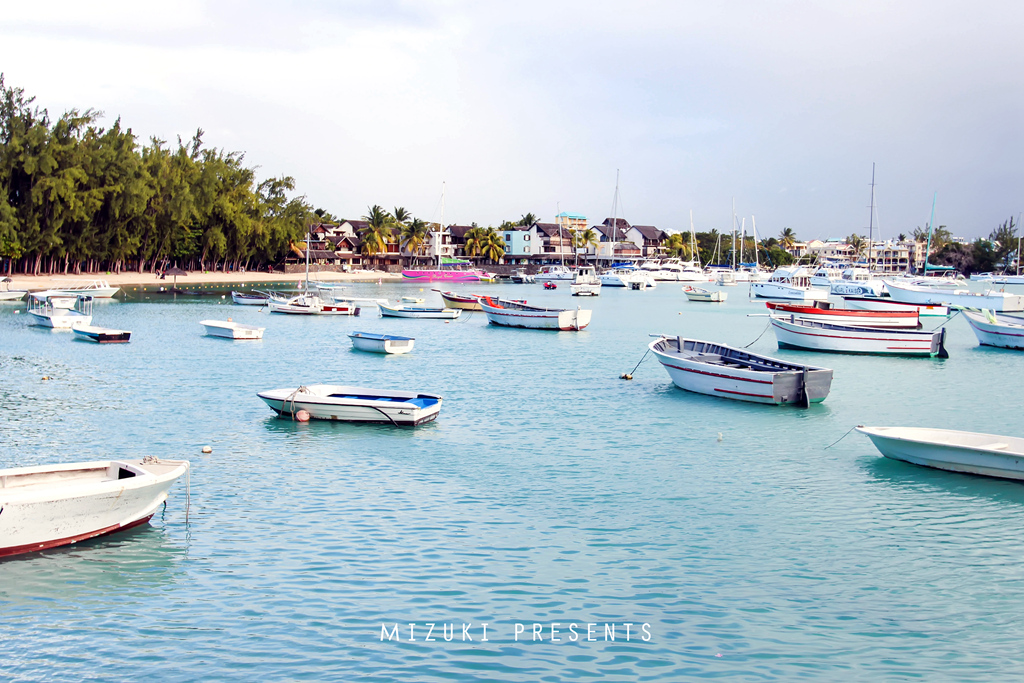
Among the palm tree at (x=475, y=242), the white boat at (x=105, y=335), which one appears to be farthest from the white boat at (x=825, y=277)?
the white boat at (x=105, y=335)

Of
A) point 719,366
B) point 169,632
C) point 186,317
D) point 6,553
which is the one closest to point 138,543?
point 6,553

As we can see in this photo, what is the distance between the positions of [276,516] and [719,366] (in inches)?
692

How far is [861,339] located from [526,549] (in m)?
35.2

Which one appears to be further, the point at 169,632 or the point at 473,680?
the point at 169,632

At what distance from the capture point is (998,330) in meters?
48.2

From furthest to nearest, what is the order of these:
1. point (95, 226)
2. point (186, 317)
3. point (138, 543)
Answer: point (95, 226), point (186, 317), point (138, 543)

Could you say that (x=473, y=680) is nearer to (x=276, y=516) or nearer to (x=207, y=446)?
(x=276, y=516)

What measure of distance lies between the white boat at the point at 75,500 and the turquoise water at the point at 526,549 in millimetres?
386

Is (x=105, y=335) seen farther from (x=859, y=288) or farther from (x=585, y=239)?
(x=585, y=239)

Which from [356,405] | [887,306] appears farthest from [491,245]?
[356,405]

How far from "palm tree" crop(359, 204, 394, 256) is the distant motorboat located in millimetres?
107103

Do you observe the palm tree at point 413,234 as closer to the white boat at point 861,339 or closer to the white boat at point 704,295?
the white boat at point 704,295

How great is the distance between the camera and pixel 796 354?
45594 mm

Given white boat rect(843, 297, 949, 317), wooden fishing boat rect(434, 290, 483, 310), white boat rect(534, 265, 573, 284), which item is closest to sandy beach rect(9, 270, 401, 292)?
white boat rect(534, 265, 573, 284)
